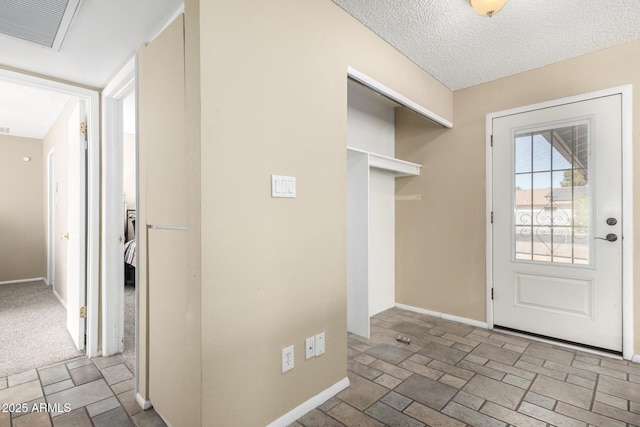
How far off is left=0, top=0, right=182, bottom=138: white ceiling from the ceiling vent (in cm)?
4

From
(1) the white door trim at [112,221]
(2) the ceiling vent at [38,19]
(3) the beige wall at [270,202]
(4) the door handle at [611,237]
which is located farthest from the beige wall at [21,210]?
(4) the door handle at [611,237]

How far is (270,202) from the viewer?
5.43 ft

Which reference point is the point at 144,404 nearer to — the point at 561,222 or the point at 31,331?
the point at 31,331

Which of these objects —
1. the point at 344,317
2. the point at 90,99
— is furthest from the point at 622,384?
the point at 90,99

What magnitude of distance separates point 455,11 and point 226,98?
1.64m

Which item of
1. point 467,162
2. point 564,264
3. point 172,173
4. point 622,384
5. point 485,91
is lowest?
point 622,384

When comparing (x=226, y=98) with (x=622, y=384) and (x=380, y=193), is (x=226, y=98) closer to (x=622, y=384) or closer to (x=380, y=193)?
(x=380, y=193)

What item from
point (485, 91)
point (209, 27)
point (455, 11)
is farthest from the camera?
point (485, 91)

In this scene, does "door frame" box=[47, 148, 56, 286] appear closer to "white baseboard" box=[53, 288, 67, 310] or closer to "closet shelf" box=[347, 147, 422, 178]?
"white baseboard" box=[53, 288, 67, 310]

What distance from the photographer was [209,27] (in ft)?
4.60

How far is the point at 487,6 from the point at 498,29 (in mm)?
462

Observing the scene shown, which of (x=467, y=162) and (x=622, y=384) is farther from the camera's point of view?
(x=467, y=162)

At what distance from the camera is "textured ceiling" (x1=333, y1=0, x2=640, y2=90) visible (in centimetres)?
205

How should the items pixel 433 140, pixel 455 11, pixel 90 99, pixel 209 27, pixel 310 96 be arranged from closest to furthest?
pixel 209 27 → pixel 310 96 → pixel 455 11 → pixel 90 99 → pixel 433 140
